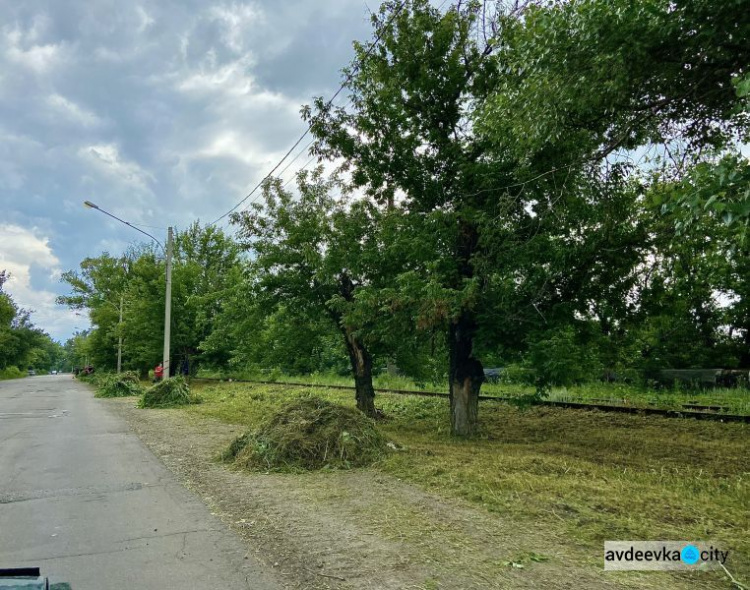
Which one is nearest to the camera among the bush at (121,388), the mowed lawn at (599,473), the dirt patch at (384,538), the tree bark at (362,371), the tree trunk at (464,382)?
the dirt patch at (384,538)

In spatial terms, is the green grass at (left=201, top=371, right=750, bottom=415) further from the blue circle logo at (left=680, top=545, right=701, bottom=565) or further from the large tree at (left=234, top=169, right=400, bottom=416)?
the blue circle logo at (left=680, top=545, right=701, bottom=565)

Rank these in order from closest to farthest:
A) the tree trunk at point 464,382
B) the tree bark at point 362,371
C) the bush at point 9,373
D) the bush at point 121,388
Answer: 1. the tree trunk at point 464,382
2. the tree bark at point 362,371
3. the bush at point 121,388
4. the bush at point 9,373

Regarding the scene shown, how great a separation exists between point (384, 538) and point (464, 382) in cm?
694

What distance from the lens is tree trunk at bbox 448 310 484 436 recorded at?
38.3 ft

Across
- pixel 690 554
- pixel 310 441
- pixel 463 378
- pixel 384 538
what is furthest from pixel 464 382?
pixel 690 554

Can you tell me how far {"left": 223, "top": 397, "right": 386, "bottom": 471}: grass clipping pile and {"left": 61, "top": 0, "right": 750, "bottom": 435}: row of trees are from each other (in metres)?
2.19

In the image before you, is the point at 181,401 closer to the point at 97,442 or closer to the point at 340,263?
the point at 97,442

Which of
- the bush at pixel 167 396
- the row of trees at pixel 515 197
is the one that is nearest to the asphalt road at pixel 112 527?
the row of trees at pixel 515 197

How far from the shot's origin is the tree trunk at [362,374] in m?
15.2

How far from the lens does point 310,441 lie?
28.3 feet

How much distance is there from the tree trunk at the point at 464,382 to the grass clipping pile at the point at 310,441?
294 centimetres

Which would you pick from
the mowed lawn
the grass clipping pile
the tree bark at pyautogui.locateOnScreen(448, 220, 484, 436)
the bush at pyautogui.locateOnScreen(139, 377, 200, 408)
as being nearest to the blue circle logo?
the mowed lawn

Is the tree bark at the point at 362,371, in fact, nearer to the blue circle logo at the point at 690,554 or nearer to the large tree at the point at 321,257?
the large tree at the point at 321,257

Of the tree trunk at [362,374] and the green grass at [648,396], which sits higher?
the tree trunk at [362,374]
